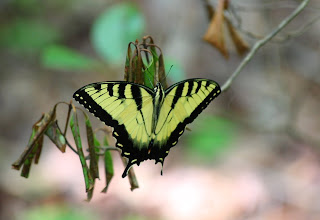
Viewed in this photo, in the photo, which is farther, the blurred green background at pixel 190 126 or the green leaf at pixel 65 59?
the blurred green background at pixel 190 126

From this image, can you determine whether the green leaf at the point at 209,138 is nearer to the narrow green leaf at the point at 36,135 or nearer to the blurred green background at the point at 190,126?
the blurred green background at the point at 190,126

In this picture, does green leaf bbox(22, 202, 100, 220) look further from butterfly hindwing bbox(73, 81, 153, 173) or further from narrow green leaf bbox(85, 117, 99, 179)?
narrow green leaf bbox(85, 117, 99, 179)

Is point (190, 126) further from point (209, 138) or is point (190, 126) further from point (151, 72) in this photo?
Answer: point (151, 72)

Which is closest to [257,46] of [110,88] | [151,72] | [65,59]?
[151,72]

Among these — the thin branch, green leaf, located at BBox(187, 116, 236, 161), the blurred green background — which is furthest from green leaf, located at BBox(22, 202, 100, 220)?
the thin branch

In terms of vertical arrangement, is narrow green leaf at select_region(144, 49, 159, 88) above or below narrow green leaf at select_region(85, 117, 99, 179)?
above

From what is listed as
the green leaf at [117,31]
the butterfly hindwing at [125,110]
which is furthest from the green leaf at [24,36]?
the butterfly hindwing at [125,110]

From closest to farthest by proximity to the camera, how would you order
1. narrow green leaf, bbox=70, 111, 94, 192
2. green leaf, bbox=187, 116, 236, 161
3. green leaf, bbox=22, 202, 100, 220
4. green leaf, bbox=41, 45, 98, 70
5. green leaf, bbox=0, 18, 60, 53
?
narrow green leaf, bbox=70, 111, 94, 192 → green leaf, bbox=41, 45, 98, 70 → green leaf, bbox=22, 202, 100, 220 → green leaf, bbox=187, 116, 236, 161 → green leaf, bbox=0, 18, 60, 53
